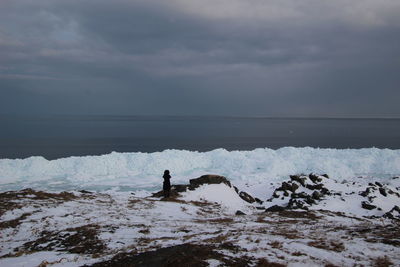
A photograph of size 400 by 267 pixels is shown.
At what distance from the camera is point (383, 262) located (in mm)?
6777

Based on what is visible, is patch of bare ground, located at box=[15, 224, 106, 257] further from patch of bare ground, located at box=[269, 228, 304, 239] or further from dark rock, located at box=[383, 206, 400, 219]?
dark rock, located at box=[383, 206, 400, 219]

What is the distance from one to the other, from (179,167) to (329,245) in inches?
1445

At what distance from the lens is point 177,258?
6793mm

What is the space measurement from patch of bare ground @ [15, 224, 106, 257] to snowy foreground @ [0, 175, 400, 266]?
30mm

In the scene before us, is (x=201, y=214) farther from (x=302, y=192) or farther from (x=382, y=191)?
(x=382, y=191)

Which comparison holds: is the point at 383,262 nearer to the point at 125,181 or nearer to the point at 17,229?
A: the point at 17,229

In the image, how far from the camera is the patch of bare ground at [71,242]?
884 cm

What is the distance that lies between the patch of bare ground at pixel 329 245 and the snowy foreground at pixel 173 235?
27mm

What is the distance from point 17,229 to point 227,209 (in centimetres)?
1224

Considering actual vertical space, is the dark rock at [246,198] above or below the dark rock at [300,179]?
below

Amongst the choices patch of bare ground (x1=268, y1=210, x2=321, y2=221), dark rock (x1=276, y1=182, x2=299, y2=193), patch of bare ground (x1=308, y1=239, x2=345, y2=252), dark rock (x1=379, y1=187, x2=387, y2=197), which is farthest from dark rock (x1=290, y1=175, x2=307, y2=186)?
patch of bare ground (x1=308, y1=239, x2=345, y2=252)

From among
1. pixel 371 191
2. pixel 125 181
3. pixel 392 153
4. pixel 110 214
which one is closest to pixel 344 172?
pixel 392 153

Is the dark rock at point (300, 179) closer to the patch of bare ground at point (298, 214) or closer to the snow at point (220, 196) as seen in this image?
→ the snow at point (220, 196)

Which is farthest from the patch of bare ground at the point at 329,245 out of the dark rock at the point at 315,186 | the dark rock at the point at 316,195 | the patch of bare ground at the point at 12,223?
the dark rock at the point at 315,186
